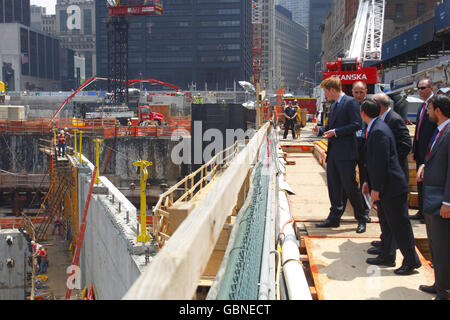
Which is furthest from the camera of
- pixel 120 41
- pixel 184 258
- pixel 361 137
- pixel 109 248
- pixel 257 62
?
pixel 120 41

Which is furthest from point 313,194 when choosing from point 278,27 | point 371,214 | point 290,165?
point 278,27

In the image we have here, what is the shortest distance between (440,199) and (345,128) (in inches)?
78.6

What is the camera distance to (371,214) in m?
7.14

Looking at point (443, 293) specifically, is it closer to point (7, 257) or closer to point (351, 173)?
point (351, 173)

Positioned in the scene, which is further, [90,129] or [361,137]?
[90,129]

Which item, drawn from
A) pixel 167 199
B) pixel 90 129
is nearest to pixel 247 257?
pixel 167 199

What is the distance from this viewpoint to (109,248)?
12.4 m

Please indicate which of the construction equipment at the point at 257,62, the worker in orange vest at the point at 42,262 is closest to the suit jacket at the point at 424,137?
the construction equipment at the point at 257,62

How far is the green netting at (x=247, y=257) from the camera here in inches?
121

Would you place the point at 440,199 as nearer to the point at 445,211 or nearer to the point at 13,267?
the point at 445,211

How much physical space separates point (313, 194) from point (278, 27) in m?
193

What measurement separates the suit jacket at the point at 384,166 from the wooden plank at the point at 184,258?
7.06 ft

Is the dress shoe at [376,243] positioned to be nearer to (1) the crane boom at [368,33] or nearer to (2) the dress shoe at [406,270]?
(2) the dress shoe at [406,270]

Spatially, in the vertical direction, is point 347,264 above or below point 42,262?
above
